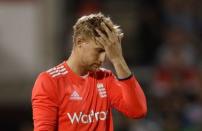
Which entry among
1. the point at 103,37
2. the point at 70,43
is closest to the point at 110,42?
the point at 103,37

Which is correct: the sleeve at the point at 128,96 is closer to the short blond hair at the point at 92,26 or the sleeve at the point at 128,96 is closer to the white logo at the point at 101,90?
the white logo at the point at 101,90

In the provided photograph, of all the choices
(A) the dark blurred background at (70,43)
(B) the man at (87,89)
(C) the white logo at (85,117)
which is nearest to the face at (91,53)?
(B) the man at (87,89)

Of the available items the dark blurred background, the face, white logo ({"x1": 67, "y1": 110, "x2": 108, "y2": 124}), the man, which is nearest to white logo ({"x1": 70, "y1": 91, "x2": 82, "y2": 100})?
the man

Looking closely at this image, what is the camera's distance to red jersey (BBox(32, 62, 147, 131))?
5.95 meters

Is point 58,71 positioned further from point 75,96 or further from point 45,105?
point 45,105

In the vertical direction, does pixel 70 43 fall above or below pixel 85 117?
below

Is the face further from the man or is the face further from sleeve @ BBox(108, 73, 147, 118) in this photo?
sleeve @ BBox(108, 73, 147, 118)

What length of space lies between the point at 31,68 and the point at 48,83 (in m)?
6.75

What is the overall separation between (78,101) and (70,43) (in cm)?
656

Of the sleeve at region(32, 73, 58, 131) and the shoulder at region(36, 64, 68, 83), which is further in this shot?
the shoulder at region(36, 64, 68, 83)

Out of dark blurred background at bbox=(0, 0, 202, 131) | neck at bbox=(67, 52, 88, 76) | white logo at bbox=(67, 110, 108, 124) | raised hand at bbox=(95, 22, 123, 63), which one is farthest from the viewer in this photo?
dark blurred background at bbox=(0, 0, 202, 131)

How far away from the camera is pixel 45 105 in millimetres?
5926

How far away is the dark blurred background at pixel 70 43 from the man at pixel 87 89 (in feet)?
18.7

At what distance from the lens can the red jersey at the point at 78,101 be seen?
5.95 metres
